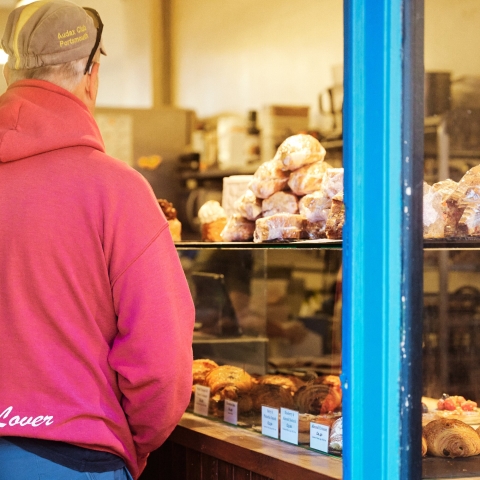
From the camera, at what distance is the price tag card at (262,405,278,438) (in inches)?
78.3

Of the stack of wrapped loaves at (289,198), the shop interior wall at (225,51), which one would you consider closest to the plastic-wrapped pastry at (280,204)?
the stack of wrapped loaves at (289,198)

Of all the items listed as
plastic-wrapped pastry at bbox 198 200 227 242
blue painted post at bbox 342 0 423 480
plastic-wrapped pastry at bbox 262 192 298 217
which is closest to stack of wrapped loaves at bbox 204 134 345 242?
plastic-wrapped pastry at bbox 262 192 298 217

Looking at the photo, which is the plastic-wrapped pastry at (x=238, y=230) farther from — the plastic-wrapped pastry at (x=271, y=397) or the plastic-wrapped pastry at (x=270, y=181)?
the plastic-wrapped pastry at (x=271, y=397)

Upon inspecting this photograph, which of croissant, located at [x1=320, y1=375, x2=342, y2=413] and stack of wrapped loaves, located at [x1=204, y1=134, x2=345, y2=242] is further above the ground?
stack of wrapped loaves, located at [x1=204, y1=134, x2=345, y2=242]

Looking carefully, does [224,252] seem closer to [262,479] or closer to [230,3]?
[262,479]

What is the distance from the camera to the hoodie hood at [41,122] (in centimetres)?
159

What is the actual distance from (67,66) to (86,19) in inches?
4.4

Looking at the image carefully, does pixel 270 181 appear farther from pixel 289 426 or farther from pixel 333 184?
pixel 289 426

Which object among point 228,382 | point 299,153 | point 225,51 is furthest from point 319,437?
point 225,51

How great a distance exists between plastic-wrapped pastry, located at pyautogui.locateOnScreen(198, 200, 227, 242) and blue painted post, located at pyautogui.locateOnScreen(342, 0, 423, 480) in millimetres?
1344

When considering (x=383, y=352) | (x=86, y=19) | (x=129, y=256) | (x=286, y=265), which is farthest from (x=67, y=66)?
(x=286, y=265)

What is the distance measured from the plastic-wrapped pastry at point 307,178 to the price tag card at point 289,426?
0.66m

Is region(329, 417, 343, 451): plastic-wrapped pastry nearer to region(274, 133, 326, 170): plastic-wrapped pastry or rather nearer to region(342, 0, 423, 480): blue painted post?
region(342, 0, 423, 480): blue painted post

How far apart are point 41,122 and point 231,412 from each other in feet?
3.26
